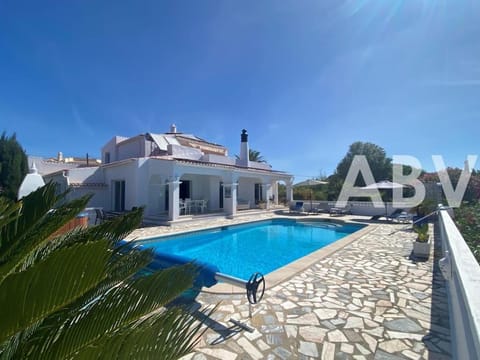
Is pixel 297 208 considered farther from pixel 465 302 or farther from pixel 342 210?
pixel 465 302

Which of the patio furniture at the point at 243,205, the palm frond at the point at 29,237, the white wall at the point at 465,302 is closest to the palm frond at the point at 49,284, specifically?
the palm frond at the point at 29,237

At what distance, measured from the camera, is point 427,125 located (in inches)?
599

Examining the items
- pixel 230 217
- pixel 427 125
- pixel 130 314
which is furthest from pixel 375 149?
pixel 130 314

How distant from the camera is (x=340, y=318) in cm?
452

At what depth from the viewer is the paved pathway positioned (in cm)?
361

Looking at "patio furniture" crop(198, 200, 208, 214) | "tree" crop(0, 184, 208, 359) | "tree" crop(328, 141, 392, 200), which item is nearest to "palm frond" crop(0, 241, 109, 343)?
"tree" crop(0, 184, 208, 359)

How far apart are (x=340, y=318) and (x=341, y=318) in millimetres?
18

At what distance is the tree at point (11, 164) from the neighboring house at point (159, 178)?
4740 millimetres

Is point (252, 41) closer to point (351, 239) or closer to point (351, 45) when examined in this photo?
point (351, 45)

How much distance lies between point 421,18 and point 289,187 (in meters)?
21.0

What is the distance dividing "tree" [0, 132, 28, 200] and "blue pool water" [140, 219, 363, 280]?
66.3 feet

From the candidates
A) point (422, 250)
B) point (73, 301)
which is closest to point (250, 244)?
point (422, 250)

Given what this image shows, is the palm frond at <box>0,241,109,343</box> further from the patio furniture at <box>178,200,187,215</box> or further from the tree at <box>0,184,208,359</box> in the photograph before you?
the patio furniture at <box>178,200,187,215</box>

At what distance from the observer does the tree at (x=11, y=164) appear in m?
22.2
